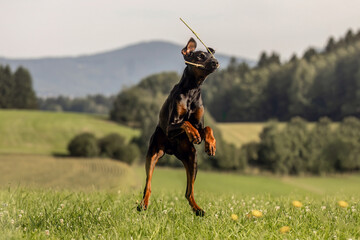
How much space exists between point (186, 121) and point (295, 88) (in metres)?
111

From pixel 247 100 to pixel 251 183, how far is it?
71.6 m

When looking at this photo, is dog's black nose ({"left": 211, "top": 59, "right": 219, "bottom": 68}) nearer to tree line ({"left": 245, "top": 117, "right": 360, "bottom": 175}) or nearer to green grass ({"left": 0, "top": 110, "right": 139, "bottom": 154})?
tree line ({"left": 245, "top": 117, "right": 360, "bottom": 175})

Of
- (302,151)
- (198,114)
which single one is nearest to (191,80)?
(198,114)

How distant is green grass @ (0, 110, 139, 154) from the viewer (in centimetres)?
7888

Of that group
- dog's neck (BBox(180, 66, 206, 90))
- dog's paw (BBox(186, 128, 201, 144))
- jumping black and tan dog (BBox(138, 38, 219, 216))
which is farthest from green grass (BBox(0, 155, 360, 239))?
dog's neck (BBox(180, 66, 206, 90))

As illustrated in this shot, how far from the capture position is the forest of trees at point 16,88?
360 feet

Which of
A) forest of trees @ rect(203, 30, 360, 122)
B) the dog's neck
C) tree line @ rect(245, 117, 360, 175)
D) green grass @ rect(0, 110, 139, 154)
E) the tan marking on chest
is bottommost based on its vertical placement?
green grass @ rect(0, 110, 139, 154)

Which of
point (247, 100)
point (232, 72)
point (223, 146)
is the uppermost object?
point (232, 72)

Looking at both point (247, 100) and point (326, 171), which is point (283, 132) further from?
point (247, 100)

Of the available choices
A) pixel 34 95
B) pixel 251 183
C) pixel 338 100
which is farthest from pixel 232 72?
pixel 251 183

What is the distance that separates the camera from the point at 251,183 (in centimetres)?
5275

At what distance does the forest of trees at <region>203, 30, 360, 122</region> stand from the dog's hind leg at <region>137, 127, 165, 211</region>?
100625 mm

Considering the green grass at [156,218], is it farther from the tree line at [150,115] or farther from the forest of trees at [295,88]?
the forest of trees at [295,88]

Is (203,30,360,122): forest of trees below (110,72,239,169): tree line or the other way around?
the other way around
